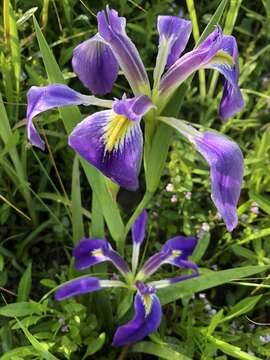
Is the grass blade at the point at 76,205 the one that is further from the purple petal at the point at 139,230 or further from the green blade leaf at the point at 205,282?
the green blade leaf at the point at 205,282

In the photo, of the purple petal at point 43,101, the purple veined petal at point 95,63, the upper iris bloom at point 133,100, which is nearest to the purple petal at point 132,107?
the upper iris bloom at point 133,100

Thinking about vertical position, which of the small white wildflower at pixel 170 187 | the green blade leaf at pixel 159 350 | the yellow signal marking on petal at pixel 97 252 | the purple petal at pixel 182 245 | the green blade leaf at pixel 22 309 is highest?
the small white wildflower at pixel 170 187

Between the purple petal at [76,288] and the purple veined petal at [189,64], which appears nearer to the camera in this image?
the purple veined petal at [189,64]

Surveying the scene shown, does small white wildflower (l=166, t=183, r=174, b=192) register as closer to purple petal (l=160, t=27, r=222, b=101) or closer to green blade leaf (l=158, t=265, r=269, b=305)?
green blade leaf (l=158, t=265, r=269, b=305)

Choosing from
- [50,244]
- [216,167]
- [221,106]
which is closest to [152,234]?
[50,244]

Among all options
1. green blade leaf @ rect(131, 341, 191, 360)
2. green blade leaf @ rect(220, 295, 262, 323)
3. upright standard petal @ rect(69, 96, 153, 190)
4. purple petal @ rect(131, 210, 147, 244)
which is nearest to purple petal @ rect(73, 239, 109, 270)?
purple petal @ rect(131, 210, 147, 244)

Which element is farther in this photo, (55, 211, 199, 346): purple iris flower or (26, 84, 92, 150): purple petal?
(55, 211, 199, 346): purple iris flower

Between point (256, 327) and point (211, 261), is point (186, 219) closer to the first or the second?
point (211, 261)
